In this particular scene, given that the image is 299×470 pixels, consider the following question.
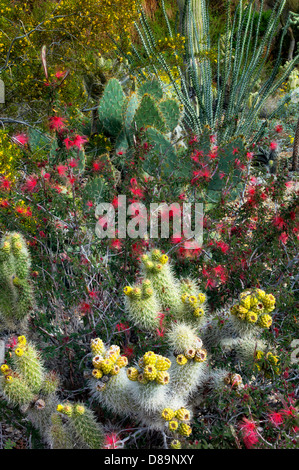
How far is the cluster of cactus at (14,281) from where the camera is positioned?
7.34 feet

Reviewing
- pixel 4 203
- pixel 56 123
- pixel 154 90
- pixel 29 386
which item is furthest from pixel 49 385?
pixel 154 90

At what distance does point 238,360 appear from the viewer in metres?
2.00

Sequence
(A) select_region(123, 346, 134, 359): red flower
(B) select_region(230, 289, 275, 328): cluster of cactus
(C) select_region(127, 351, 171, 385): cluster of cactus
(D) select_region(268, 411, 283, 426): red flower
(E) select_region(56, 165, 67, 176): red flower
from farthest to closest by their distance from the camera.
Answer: (E) select_region(56, 165, 67, 176): red flower < (A) select_region(123, 346, 134, 359): red flower < (B) select_region(230, 289, 275, 328): cluster of cactus < (D) select_region(268, 411, 283, 426): red flower < (C) select_region(127, 351, 171, 385): cluster of cactus

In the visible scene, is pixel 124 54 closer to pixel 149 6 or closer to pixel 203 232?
pixel 203 232

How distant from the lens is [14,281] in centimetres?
223

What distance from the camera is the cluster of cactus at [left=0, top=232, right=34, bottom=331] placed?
2.24m

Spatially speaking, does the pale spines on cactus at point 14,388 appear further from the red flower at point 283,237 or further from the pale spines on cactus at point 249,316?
the red flower at point 283,237

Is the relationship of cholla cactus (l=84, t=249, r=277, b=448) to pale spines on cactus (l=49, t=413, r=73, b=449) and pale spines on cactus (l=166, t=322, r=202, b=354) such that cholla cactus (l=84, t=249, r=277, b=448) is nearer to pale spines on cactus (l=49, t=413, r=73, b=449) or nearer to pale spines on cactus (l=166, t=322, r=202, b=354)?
pale spines on cactus (l=166, t=322, r=202, b=354)

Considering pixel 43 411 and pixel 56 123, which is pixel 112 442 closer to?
pixel 43 411

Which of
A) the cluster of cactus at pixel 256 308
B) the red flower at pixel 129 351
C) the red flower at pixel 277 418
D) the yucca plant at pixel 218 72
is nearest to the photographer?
the red flower at pixel 277 418

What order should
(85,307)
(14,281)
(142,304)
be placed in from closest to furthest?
(142,304)
(85,307)
(14,281)

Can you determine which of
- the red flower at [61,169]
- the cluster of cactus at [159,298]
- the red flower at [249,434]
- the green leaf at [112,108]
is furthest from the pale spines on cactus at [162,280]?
the green leaf at [112,108]

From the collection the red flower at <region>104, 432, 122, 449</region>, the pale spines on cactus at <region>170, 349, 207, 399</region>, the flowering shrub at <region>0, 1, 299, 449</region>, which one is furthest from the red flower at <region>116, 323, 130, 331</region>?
the red flower at <region>104, 432, 122, 449</region>

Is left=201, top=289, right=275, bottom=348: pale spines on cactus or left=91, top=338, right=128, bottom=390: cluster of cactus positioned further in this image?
left=201, top=289, right=275, bottom=348: pale spines on cactus
